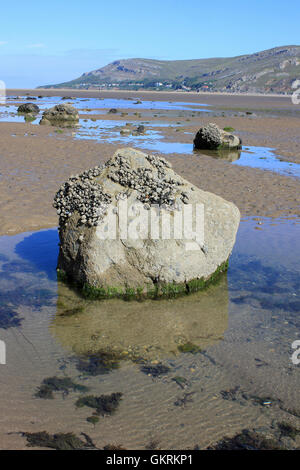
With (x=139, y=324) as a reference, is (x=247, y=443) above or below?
below

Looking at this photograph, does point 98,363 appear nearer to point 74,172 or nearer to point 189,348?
point 189,348

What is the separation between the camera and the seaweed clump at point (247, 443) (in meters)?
4.27

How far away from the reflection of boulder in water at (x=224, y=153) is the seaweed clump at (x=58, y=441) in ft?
62.1

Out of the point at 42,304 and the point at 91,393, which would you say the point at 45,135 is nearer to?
the point at 42,304

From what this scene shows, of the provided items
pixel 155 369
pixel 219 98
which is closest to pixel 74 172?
pixel 155 369

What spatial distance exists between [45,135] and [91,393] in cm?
2448

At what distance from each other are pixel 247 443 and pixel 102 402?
5.59 feet

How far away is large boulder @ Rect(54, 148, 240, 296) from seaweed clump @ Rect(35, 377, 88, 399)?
2338mm

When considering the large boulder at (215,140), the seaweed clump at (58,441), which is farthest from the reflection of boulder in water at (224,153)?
the seaweed clump at (58,441)

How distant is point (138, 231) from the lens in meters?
7.46

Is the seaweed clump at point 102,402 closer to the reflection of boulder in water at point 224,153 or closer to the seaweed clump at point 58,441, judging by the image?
the seaweed clump at point 58,441
